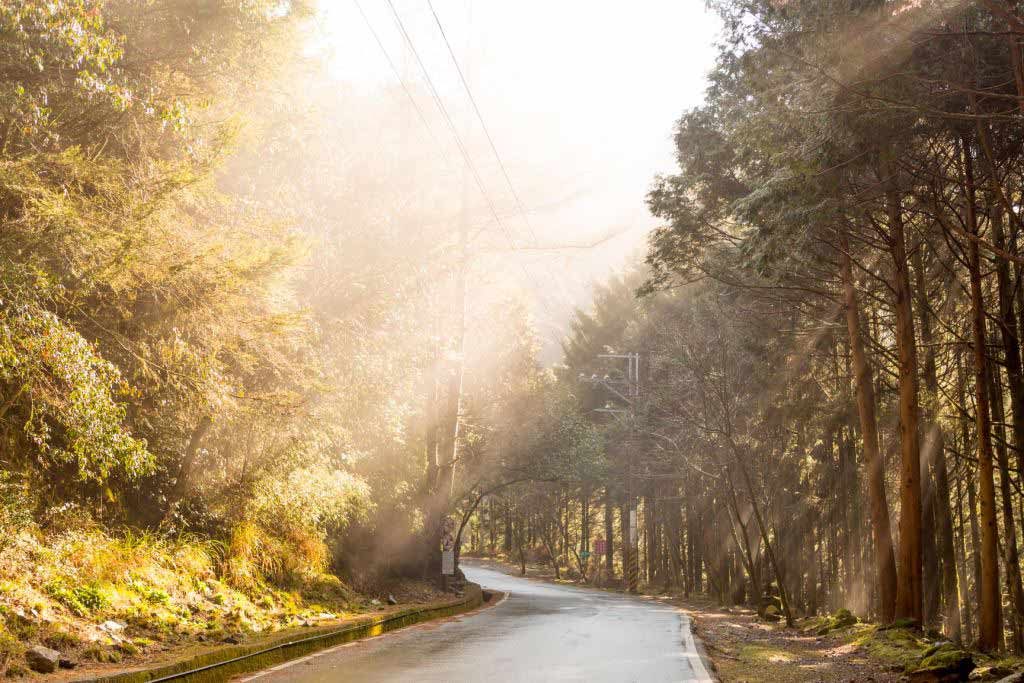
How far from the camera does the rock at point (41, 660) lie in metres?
7.98

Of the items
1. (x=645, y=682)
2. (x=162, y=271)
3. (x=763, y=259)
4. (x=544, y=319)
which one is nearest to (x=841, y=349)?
(x=763, y=259)

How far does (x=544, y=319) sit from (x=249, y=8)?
145709 millimetres

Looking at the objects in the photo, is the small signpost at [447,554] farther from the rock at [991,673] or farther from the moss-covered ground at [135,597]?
the rock at [991,673]

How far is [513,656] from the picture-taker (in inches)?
427

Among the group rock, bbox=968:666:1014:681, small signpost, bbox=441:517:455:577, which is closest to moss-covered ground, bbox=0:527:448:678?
rock, bbox=968:666:1014:681

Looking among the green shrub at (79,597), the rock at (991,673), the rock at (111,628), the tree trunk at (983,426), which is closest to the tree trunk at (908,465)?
the tree trunk at (983,426)

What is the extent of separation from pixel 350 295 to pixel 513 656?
27.8 feet

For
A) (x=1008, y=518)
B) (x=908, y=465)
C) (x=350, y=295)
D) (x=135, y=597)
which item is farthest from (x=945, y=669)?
(x=350, y=295)

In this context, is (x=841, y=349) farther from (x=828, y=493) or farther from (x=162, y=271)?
(x=162, y=271)

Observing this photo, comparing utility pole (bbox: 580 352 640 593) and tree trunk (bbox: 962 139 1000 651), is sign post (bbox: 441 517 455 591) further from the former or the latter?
tree trunk (bbox: 962 139 1000 651)

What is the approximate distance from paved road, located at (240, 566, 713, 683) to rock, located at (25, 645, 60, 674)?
1.92m

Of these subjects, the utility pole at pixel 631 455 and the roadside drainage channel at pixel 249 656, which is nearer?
the roadside drainage channel at pixel 249 656

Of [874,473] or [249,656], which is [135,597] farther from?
[874,473]

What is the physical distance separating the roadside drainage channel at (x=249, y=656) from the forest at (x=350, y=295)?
946 millimetres
